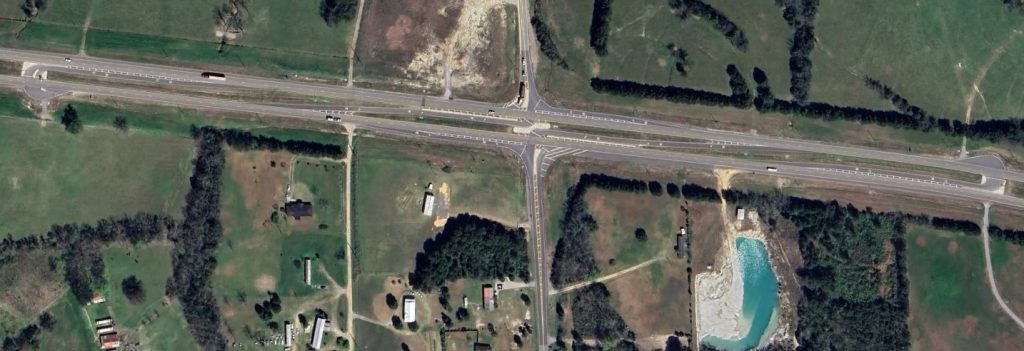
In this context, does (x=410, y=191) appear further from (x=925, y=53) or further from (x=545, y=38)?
(x=925, y=53)

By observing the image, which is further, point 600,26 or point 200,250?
point 600,26

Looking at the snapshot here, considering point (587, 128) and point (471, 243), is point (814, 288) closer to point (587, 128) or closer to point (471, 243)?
point (587, 128)

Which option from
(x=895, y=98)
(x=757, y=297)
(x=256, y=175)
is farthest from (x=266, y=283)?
(x=895, y=98)

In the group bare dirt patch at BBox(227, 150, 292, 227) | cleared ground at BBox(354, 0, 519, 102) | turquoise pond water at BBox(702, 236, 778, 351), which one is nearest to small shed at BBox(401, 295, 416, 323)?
bare dirt patch at BBox(227, 150, 292, 227)

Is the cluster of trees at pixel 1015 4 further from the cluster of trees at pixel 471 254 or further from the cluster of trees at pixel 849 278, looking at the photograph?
the cluster of trees at pixel 471 254

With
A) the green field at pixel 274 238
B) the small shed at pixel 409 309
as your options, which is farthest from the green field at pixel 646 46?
the green field at pixel 274 238

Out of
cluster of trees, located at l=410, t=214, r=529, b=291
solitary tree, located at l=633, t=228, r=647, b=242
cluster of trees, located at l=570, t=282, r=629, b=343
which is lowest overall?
cluster of trees, located at l=570, t=282, r=629, b=343

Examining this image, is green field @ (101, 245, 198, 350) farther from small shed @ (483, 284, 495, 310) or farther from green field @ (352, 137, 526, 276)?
small shed @ (483, 284, 495, 310)
